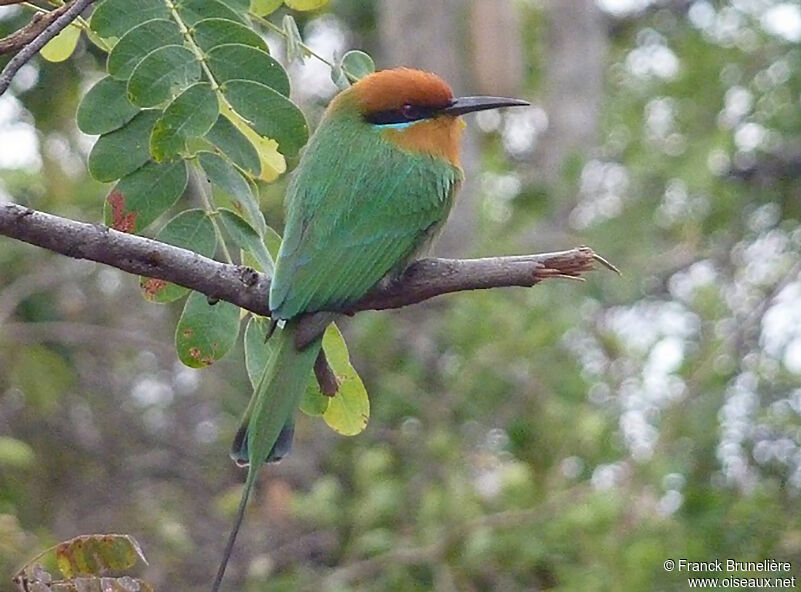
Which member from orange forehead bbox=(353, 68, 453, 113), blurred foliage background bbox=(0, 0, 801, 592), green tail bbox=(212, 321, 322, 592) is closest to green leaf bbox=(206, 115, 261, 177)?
green tail bbox=(212, 321, 322, 592)

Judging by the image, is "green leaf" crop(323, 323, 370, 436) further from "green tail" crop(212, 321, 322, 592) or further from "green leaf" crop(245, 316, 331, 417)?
"green tail" crop(212, 321, 322, 592)

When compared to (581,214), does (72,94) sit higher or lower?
higher

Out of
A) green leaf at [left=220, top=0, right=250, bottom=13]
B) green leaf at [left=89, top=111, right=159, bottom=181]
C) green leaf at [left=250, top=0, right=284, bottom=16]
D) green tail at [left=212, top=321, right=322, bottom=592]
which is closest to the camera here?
→ green tail at [left=212, top=321, right=322, bottom=592]

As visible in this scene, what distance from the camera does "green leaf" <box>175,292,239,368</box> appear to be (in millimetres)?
1793

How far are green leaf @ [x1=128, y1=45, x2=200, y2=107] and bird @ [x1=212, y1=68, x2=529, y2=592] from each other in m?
0.27

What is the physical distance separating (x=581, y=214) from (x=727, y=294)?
2.05ft

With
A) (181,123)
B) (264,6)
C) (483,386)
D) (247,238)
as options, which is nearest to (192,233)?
(247,238)

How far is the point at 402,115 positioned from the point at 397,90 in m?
0.04

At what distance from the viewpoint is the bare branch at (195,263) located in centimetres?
152

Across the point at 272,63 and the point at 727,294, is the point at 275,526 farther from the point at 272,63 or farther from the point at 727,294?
the point at 272,63

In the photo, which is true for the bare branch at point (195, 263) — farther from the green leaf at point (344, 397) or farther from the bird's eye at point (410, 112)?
the bird's eye at point (410, 112)

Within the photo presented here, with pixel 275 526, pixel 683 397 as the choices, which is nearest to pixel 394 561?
pixel 275 526

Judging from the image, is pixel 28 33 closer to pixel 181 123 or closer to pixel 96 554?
pixel 181 123

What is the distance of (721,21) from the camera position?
6.79 meters
